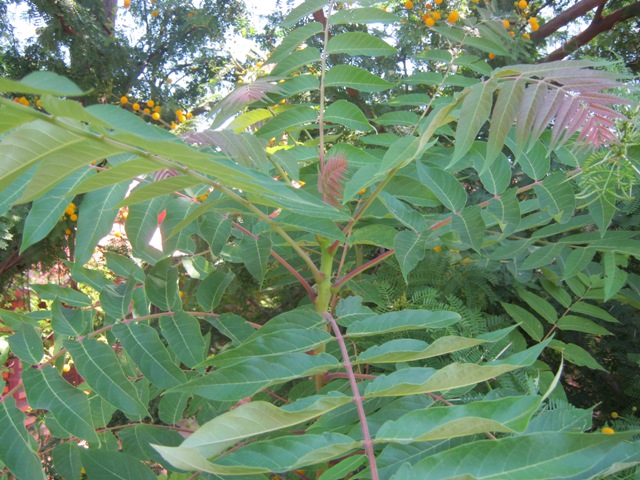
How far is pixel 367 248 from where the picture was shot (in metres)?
1.44

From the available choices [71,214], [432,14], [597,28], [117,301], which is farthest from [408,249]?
[597,28]

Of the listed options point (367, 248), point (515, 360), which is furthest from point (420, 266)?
point (515, 360)

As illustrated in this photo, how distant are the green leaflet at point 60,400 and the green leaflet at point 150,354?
8 cm

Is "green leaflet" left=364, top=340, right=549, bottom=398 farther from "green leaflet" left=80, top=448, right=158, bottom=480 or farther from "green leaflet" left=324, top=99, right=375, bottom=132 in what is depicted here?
"green leaflet" left=324, top=99, right=375, bottom=132

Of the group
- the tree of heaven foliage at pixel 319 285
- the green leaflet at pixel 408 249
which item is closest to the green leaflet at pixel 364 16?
the tree of heaven foliage at pixel 319 285

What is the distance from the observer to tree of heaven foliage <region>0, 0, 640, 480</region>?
47 cm

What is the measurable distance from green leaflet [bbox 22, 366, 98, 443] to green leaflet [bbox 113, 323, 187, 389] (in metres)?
0.08

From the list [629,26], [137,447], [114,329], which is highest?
[629,26]

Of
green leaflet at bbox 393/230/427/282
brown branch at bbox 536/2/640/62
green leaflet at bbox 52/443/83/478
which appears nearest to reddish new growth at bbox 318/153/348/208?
green leaflet at bbox 393/230/427/282

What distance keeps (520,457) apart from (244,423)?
0.25 meters

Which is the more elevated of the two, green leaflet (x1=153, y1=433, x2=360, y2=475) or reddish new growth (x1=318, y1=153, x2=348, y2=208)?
reddish new growth (x1=318, y1=153, x2=348, y2=208)

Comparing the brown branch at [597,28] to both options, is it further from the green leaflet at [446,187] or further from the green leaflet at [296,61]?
the green leaflet at [446,187]

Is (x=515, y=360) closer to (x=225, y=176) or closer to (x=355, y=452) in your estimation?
(x=355, y=452)

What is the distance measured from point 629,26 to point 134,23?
2.84 m
